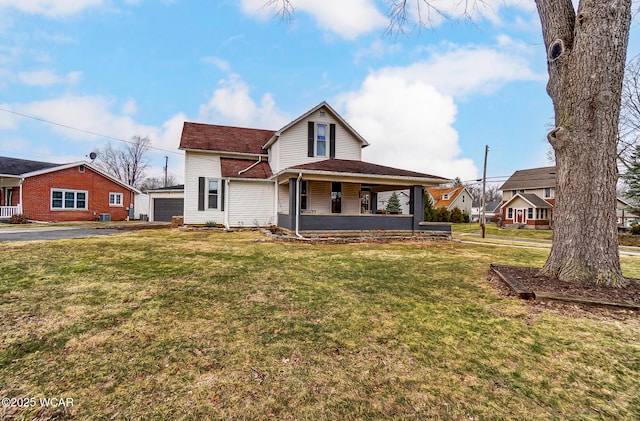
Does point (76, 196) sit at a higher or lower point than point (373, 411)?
higher

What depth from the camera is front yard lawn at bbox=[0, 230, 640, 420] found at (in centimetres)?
208

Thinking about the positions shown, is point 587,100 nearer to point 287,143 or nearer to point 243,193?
point 287,143

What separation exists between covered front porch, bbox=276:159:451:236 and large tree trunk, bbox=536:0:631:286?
26.0 feet

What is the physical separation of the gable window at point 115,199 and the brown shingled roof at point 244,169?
1446 centimetres

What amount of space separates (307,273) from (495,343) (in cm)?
366

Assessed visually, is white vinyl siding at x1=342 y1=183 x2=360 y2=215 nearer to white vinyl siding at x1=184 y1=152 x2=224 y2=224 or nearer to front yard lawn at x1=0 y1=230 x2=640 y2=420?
white vinyl siding at x1=184 y1=152 x2=224 y2=224

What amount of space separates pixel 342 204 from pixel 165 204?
652 inches

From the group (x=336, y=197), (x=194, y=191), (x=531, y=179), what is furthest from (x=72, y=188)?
(x=531, y=179)

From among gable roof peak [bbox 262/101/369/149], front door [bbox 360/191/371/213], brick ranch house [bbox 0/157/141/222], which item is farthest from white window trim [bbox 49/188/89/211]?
front door [bbox 360/191/371/213]

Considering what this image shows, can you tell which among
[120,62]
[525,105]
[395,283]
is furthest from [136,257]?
[525,105]

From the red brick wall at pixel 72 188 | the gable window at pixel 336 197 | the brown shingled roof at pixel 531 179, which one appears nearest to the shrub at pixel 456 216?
the brown shingled roof at pixel 531 179

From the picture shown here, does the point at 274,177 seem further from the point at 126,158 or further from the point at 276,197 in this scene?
the point at 126,158

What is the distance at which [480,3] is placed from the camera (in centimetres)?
812

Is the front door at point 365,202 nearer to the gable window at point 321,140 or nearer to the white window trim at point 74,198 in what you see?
the gable window at point 321,140
